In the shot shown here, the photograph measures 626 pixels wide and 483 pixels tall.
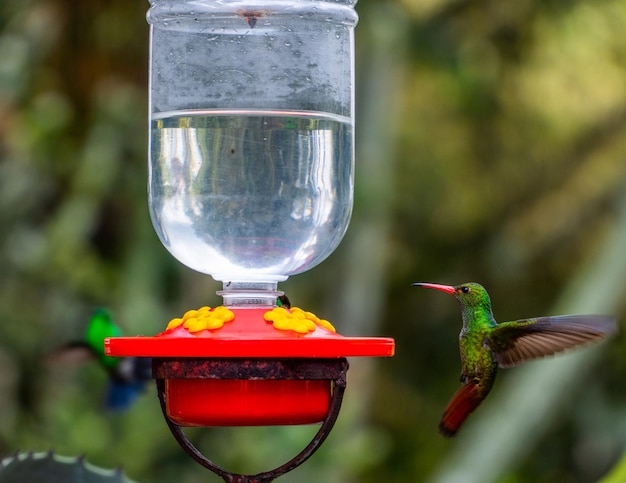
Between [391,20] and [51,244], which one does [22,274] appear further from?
[391,20]

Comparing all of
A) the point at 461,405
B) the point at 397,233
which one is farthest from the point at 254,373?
the point at 397,233

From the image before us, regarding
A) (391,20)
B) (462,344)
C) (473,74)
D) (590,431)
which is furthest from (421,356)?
(462,344)

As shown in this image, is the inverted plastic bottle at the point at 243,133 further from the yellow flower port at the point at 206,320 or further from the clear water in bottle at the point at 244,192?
the yellow flower port at the point at 206,320

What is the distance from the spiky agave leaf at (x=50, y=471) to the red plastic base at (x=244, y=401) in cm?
29

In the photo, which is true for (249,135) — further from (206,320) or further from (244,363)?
(244,363)

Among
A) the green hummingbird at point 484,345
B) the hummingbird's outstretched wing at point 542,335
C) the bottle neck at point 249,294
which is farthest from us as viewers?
the green hummingbird at point 484,345

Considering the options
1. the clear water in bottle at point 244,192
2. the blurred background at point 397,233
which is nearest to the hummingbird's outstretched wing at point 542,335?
the clear water in bottle at point 244,192

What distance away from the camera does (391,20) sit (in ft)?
26.4

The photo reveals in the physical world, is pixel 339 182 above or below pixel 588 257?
above

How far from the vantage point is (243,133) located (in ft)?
10.2

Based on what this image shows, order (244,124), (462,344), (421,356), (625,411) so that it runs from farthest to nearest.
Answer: (421,356)
(625,411)
(462,344)
(244,124)

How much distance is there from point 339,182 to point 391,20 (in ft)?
16.5

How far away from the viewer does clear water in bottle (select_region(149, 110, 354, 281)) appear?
119 inches

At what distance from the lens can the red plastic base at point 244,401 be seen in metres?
2.57
